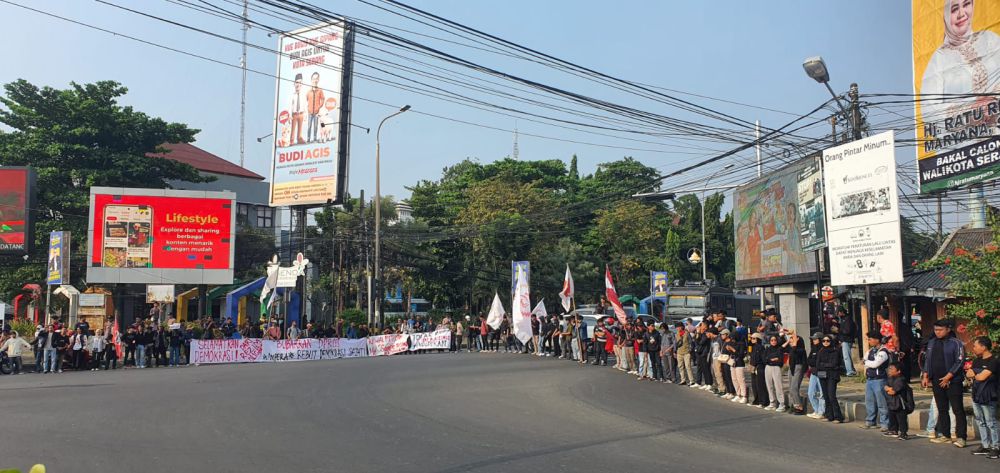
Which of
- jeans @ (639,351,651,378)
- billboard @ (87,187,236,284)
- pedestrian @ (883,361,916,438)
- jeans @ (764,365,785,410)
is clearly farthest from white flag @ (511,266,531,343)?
pedestrian @ (883,361,916,438)

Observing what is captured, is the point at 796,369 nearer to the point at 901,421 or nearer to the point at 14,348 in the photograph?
the point at 901,421

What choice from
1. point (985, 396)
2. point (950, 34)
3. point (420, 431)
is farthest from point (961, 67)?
point (420, 431)

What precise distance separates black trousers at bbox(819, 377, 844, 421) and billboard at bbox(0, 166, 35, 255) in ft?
107

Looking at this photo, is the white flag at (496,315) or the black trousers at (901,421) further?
the white flag at (496,315)

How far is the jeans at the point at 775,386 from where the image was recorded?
47.5 ft

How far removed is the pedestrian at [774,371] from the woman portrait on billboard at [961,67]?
15610 millimetres

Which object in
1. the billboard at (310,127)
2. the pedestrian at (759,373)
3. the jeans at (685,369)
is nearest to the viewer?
the pedestrian at (759,373)

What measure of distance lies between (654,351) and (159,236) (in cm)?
2212

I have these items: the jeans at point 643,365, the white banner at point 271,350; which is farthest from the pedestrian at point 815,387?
the white banner at point 271,350

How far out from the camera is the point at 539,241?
2004 inches

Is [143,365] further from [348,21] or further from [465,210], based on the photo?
[465,210]

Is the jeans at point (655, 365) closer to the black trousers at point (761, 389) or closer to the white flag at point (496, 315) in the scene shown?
the black trousers at point (761, 389)

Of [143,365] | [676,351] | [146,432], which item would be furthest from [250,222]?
[146,432]

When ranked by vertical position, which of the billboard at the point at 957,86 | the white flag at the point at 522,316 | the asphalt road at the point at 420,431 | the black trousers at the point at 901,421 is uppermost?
the billboard at the point at 957,86
